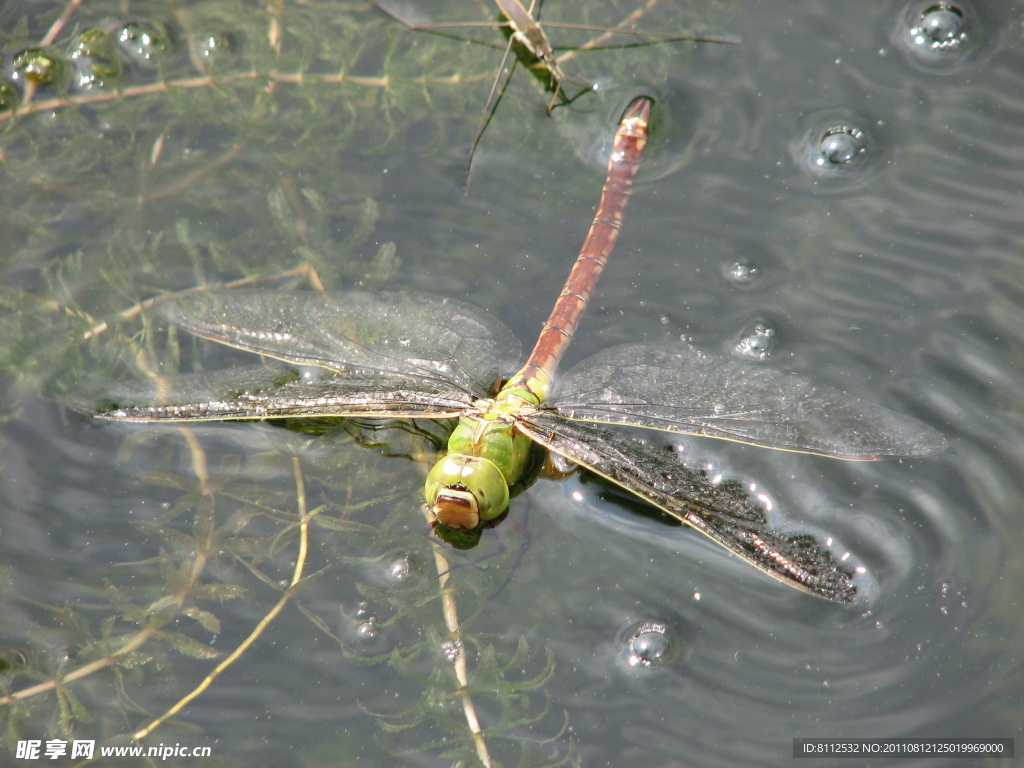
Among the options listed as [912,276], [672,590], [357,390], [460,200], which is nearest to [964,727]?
[672,590]

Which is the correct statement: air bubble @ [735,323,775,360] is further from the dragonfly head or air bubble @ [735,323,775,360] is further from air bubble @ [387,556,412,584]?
air bubble @ [387,556,412,584]

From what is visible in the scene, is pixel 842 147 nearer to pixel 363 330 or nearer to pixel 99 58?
pixel 363 330

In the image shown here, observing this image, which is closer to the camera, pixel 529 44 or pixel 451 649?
pixel 451 649

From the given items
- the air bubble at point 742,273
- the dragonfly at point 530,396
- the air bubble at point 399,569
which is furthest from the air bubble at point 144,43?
the air bubble at point 742,273

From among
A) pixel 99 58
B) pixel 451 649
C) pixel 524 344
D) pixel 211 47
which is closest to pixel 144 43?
pixel 99 58

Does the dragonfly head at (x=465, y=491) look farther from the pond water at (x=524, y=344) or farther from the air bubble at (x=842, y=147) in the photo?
the air bubble at (x=842, y=147)

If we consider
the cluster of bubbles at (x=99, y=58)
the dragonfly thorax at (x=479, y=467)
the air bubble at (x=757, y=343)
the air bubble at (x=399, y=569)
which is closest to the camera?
the dragonfly thorax at (x=479, y=467)
